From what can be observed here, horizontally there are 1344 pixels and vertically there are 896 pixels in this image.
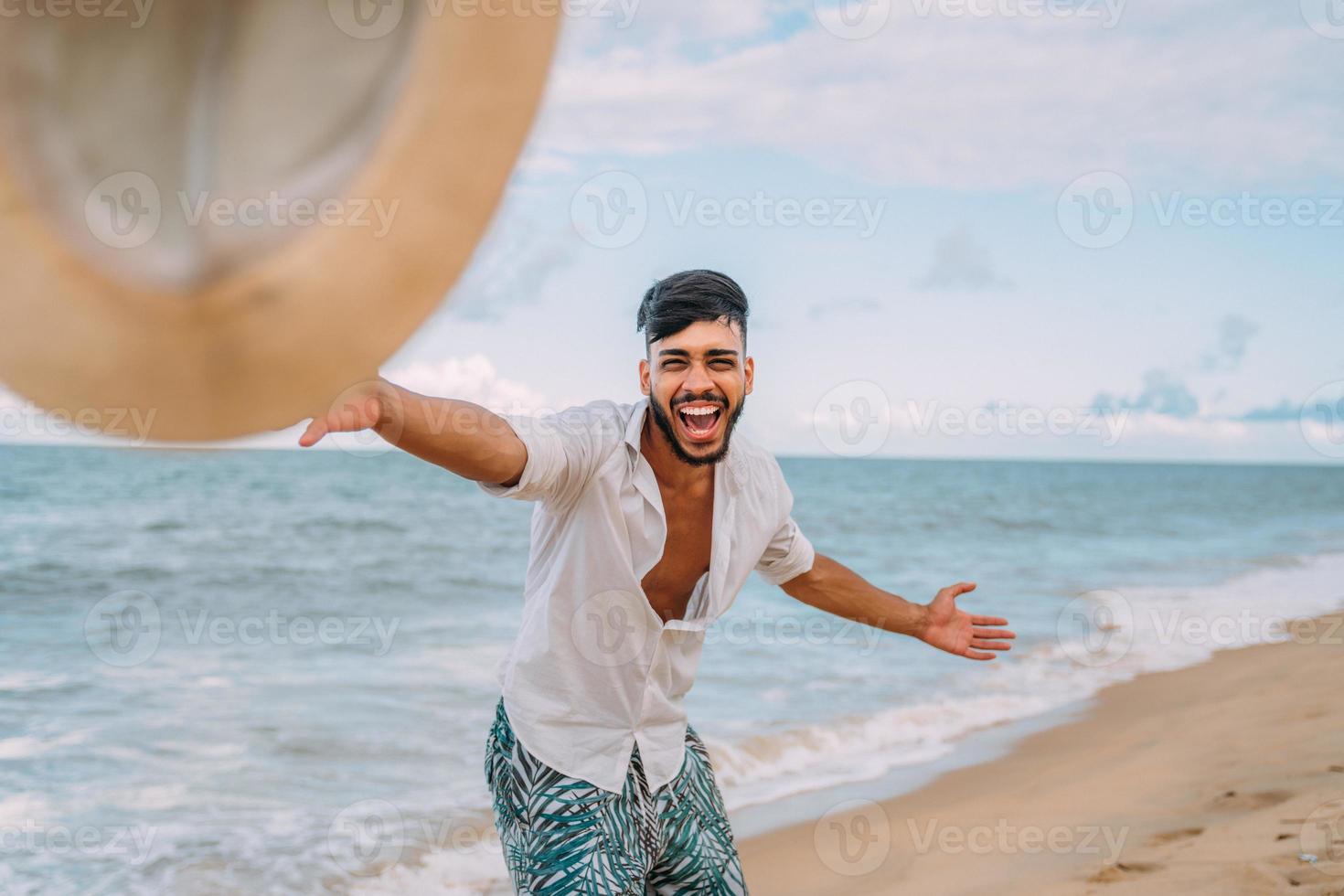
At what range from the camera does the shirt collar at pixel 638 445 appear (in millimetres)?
2512

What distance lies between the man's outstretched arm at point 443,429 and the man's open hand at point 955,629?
147cm

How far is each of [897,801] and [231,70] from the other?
5.39 meters

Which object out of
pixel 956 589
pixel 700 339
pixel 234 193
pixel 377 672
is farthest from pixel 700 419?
pixel 377 672

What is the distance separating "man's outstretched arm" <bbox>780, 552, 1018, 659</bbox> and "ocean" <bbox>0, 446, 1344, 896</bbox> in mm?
2252

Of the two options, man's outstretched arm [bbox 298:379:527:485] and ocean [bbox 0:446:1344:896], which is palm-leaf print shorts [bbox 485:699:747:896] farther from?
ocean [bbox 0:446:1344:896]

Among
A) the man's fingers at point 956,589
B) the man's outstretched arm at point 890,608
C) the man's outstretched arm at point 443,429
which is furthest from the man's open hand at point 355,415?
the man's fingers at point 956,589

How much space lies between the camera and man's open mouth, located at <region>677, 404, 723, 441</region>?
2479 mm

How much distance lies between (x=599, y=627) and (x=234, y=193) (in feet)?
5.81

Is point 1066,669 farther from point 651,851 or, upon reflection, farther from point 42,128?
point 42,128

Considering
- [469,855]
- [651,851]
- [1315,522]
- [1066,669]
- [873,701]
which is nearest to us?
[651,851]

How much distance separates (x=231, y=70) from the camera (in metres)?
0.79

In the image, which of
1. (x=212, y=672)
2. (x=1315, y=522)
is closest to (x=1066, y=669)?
(x=212, y=672)

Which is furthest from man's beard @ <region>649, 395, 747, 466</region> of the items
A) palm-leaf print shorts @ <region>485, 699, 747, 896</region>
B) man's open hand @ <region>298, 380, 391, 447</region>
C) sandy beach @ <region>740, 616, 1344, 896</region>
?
sandy beach @ <region>740, 616, 1344, 896</region>

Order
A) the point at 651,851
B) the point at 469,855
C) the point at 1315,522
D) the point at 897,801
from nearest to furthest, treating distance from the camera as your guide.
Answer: the point at 651,851 → the point at 469,855 → the point at 897,801 → the point at 1315,522
